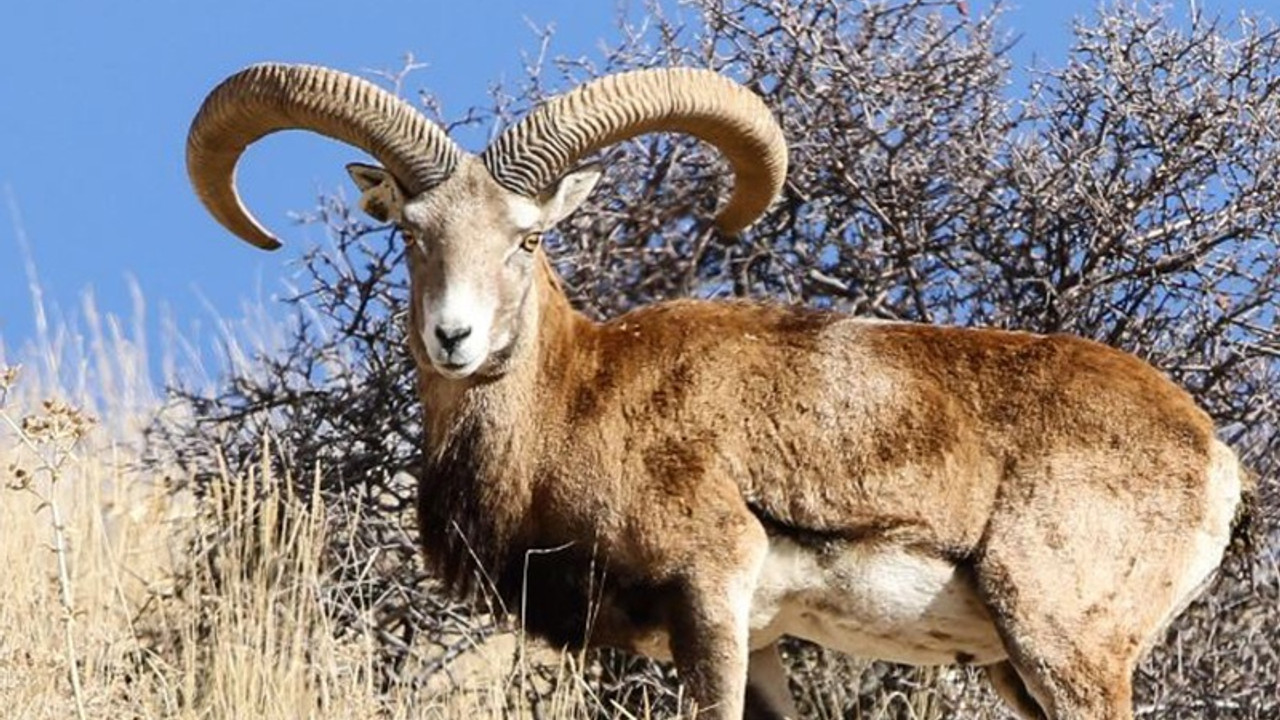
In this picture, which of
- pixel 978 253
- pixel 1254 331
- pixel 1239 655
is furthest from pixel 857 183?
pixel 1239 655

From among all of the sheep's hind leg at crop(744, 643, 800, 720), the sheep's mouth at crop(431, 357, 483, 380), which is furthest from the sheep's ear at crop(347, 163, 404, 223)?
the sheep's hind leg at crop(744, 643, 800, 720)

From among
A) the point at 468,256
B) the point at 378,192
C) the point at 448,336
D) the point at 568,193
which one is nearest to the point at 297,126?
the point at 378,192

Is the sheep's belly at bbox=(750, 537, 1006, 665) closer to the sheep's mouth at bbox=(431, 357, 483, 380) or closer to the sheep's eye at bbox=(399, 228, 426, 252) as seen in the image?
the sheep's mouth at bbox=(431, 357, 483, 380)

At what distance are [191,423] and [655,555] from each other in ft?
12.1

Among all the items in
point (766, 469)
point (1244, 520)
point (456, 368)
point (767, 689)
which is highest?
point (456, 368)

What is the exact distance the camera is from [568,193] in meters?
8.77

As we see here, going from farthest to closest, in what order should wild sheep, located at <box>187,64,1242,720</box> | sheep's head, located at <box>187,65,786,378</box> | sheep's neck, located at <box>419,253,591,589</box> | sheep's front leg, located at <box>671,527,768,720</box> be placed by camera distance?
sheep's neck, located at <box>419,253,591,589</box> → sheep's head, located at <box>187,65,786,378</box> → wild sheep, located at <box>187,64,1242,720</box> → sheep's front leg, located at <box>671,527,768,720</box>

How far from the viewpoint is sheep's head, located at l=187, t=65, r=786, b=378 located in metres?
8.24

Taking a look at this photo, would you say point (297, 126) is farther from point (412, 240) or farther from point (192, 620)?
point (192, 620)

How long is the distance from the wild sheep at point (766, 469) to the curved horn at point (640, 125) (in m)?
0.02

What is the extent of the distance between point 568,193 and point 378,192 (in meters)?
0.63

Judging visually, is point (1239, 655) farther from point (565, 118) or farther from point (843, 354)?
point (565, 118)

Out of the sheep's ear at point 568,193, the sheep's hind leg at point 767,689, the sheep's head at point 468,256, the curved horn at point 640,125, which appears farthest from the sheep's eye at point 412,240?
the sheep's hind leg at point 767,689

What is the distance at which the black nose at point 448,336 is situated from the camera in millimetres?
7977
